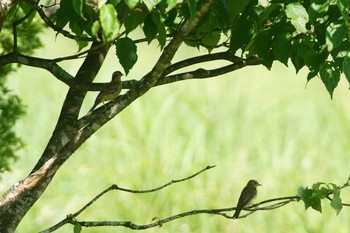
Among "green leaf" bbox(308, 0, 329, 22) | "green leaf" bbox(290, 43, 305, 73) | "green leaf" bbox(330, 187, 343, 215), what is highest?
"green leaf" bbox(290, 43, 305, 73)

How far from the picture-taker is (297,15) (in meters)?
3.04

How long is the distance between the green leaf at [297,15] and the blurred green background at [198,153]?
4687mm

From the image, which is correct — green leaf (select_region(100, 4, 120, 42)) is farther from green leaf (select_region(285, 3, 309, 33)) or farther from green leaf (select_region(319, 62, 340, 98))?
green leaf (select_region(319, 62, 340, 98))

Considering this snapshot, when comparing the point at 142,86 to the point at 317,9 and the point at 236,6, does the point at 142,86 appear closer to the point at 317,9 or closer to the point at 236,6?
the point at 236,6

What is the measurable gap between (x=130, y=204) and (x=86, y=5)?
17.3ft

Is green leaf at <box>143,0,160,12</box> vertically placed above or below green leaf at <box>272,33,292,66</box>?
below

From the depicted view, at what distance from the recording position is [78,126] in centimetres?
374

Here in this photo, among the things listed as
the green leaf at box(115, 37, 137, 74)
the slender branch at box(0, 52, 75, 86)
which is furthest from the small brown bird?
the green leaf at box(115, 37, 137, 74)

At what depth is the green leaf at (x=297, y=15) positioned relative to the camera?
302 cm

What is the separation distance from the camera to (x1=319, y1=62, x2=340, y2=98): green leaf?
3094 mm

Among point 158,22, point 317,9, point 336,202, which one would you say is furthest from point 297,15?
point 336,202

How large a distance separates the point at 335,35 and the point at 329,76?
0.84ft

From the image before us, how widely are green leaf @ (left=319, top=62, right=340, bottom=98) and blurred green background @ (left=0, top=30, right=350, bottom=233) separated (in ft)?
15.2

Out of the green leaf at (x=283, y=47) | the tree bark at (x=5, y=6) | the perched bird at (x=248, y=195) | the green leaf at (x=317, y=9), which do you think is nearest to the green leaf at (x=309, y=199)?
the green leaf at (x=283, y=47)
